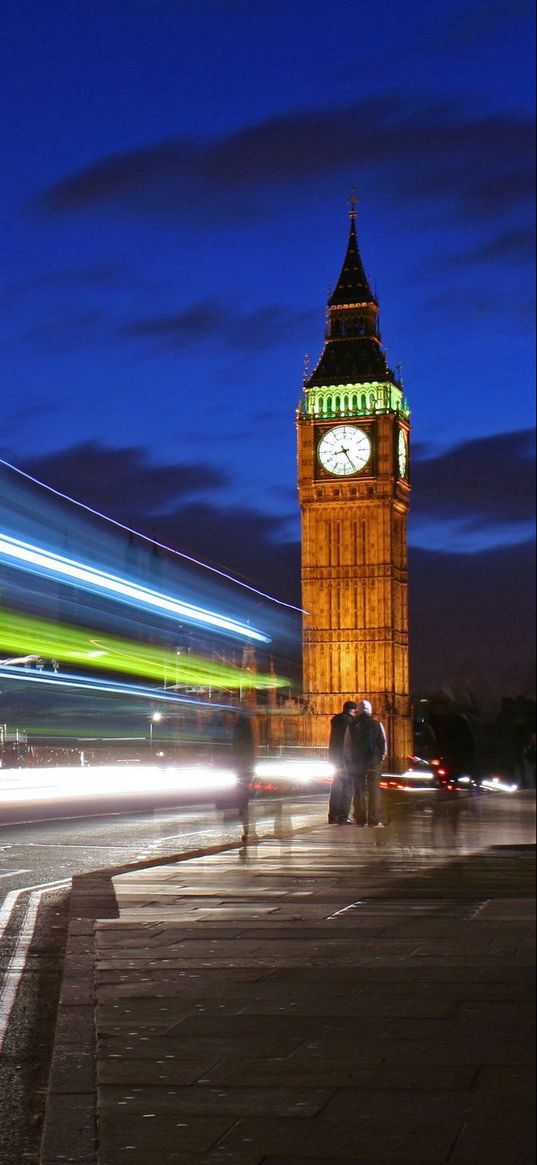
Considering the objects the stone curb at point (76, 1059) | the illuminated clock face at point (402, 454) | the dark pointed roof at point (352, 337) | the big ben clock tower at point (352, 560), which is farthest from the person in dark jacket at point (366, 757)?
the dark pointed roof at point (352, 337)

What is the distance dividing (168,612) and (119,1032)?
2515cm

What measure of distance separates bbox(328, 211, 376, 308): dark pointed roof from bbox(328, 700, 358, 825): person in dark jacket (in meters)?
98.5

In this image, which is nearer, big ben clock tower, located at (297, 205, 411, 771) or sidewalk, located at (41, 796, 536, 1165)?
sidewalk, located at (41, 796, 536, 1165)

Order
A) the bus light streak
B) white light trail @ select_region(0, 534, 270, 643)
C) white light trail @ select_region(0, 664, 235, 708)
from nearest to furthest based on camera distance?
white light trail @ select_region(0, 664, 235, 708)
the bus light streak
white light trail @ select_region(0, 534, 270, 643)

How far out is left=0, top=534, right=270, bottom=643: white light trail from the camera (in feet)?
73.6

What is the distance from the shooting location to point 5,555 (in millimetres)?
21766

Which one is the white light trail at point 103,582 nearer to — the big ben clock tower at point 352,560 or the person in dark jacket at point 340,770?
the person in dark jacket at point 340,770

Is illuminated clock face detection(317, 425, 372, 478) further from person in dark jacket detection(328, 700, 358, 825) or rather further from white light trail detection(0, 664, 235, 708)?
person in dark jacket detection(328, 700, 358, 825)

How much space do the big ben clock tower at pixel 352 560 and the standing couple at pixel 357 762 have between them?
83471 millimetres

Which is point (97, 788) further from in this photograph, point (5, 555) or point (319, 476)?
point (319, 476)

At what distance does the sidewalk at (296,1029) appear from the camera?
4898mm

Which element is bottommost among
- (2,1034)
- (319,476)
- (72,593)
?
(2,1034)

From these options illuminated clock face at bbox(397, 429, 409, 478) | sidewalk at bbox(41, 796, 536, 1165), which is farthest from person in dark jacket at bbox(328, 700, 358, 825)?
illuminated clock face at bbox(397, 429, 409, 478)

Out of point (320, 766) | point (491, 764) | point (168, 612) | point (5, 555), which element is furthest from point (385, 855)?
point (491, 764)
